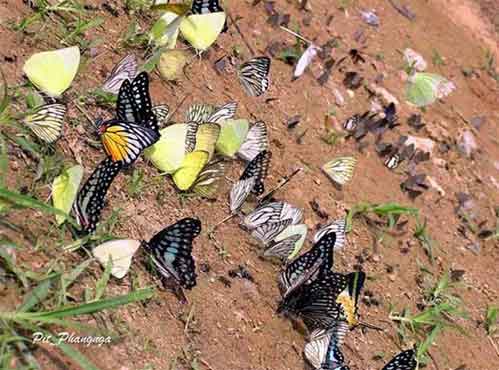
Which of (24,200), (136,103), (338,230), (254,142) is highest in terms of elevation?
(24,200)

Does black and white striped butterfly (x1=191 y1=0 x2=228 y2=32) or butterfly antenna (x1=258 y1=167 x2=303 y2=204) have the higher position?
black and white striped butterfly (x1=191 y1=0 x2=228 y2=32)

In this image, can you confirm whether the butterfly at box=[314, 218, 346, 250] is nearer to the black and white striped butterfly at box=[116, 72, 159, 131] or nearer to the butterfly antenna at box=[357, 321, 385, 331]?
the butterfly antenna at box=[357, 321, 385, 331]

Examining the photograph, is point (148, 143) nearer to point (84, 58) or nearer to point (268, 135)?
point (84, 58)

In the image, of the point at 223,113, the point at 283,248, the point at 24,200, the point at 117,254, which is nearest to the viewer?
the point at 24,200

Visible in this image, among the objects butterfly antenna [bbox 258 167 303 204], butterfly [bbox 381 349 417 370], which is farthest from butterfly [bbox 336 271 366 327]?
butterfly antenna [bbox 258 167 303 204]

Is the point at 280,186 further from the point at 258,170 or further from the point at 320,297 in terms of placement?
the point at 320,297

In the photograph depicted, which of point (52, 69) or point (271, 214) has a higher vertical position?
point (52, 69)

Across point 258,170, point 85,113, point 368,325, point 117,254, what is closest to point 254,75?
point 258,170
